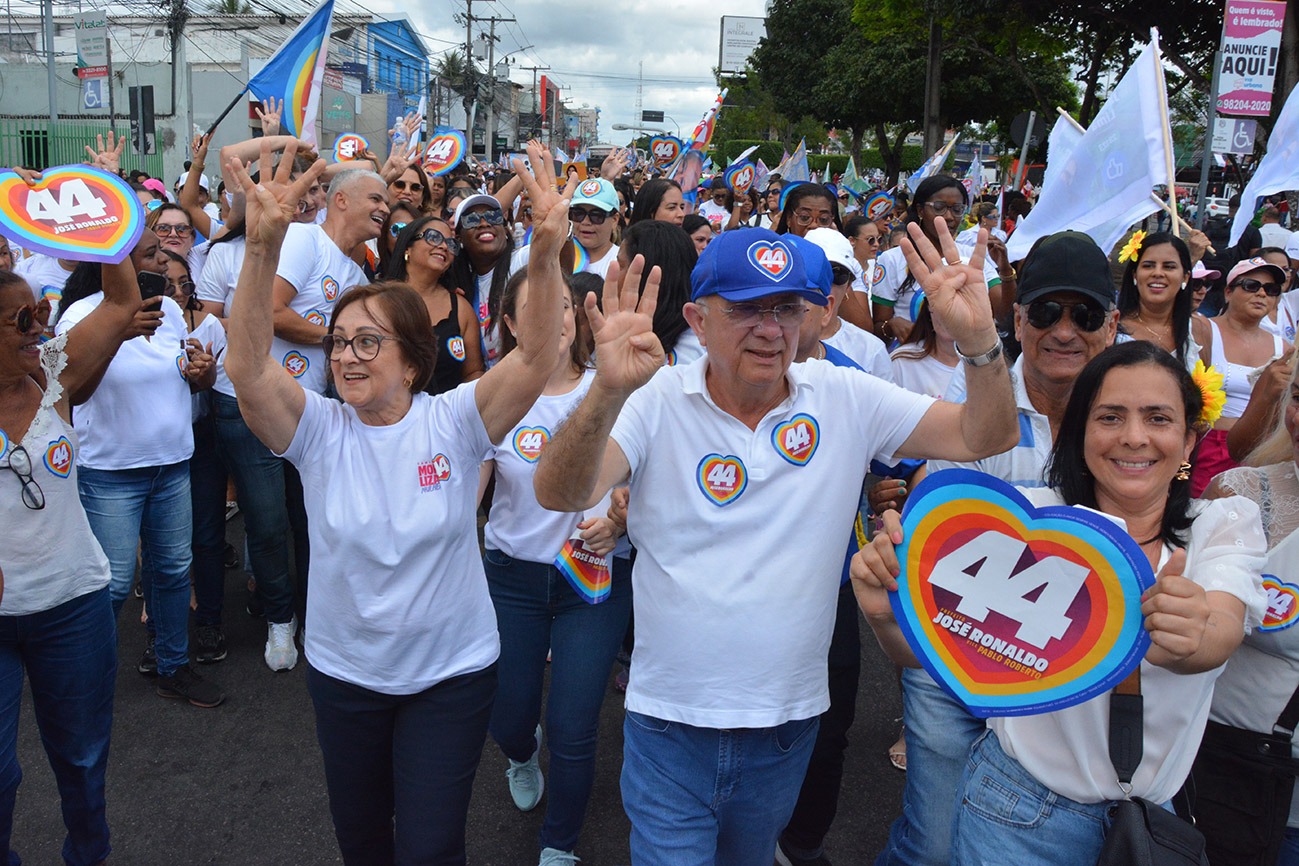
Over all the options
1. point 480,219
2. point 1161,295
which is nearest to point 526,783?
point 480,219

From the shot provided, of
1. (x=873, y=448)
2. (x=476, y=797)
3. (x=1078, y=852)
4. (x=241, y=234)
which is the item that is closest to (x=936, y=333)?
(x=873, y=448)

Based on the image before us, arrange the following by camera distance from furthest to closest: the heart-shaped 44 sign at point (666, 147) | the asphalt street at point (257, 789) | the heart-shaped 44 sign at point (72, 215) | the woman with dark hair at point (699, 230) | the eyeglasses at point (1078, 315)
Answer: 1. the heart-shaped 44 sign at point (666, 147)
2. the woman with dark hair at point (699, 230)
3. the asphalt street at point (257, 789)
4. the heart-shaped 44 sign at point (72, 215)
5. the eyeglasses at point (1078, 315)

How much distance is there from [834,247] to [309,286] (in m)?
2.51

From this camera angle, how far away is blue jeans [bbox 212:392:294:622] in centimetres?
458

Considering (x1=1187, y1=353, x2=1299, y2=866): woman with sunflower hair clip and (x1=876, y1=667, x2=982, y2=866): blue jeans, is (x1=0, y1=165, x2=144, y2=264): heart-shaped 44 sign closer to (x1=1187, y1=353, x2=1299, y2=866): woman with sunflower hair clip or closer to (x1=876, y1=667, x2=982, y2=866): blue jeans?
(x1=876, y1=667, x2=982, y2=866): blue jeans

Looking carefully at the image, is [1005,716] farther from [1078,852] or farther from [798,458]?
[798,458]

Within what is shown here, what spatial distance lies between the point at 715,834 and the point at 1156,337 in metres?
2.97

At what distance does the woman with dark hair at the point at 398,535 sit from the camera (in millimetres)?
2502

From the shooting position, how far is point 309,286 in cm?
460

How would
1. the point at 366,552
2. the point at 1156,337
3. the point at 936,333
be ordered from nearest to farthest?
the point at 366,552 < the point at 936,333 < the point at 1156,337

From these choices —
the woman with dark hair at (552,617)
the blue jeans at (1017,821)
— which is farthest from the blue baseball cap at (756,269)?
the blue jeans at (1017,821)

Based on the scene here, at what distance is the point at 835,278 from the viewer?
148 inches

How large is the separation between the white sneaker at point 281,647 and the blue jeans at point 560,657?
6.29 ft

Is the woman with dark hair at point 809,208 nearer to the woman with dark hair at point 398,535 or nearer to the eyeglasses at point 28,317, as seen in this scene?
the woman with dark hair at point 398,535
